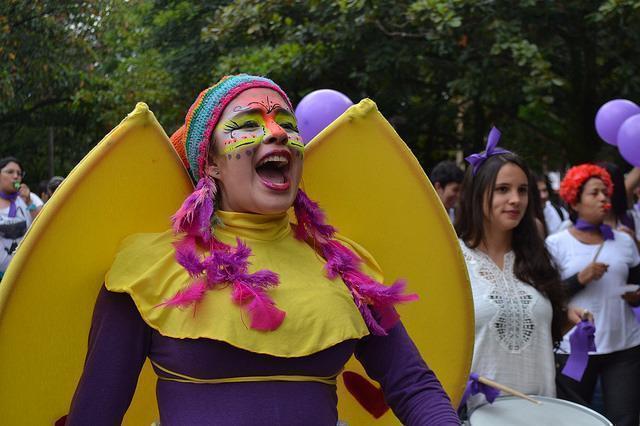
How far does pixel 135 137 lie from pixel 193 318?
0.52 meters

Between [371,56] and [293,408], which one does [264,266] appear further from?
[371,56]

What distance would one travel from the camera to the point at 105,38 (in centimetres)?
1302

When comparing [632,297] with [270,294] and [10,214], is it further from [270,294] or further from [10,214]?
[10,214]

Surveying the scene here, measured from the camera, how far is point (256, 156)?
6.23 ft

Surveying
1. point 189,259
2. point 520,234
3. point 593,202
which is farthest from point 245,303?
point 593,202

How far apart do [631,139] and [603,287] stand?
193cm

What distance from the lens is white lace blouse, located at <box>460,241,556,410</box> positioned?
313 centimetres

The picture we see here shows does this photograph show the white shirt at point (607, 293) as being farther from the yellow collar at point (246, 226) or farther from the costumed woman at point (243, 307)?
the yellow collar at point (246, 226)

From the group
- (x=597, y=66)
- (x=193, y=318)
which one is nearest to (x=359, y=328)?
(x=193, y=318)

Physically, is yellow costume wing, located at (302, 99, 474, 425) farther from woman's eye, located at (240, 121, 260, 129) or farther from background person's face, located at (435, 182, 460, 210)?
background person's face, located at (435, 182, 460, 210)

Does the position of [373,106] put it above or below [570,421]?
above

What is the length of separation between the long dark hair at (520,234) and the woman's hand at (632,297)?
3.09ft

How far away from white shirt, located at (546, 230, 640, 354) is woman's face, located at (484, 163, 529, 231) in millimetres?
872

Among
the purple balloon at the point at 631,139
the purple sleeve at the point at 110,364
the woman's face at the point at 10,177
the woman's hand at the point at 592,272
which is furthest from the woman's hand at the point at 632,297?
the woman's face at the point at 10,177
